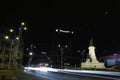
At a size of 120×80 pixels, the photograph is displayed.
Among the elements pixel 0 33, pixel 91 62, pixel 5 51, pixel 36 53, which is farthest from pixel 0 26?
pixel 36 53

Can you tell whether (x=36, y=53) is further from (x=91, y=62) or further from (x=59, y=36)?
(x=91, y=62)

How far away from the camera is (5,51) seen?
83.9 m

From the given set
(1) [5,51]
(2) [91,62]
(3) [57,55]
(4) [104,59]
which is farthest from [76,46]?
(2) [91,62]

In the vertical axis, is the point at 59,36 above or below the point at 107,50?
above

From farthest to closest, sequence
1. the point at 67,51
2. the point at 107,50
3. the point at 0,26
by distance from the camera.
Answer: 1. the point at 67,51
2. the point at 107,50
3. the point at 0,26

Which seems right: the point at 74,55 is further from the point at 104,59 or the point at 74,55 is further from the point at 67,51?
the point at 104,59

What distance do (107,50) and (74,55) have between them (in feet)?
65.7

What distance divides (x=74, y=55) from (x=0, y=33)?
2165 inches

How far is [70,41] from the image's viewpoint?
119 m

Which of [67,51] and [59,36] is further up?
[59,36]

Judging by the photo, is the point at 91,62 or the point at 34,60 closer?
the point at 91,62

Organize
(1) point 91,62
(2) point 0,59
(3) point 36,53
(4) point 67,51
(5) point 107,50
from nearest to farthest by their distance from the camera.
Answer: (1) point 91,62, (2) point 0,59, (5) point 107,50, (4) point 67,51, (3) point 36,53

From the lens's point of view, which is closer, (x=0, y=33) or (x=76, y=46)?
(x=0, y=33)

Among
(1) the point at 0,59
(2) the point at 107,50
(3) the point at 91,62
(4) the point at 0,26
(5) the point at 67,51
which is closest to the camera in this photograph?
(3) the point at 91,62
